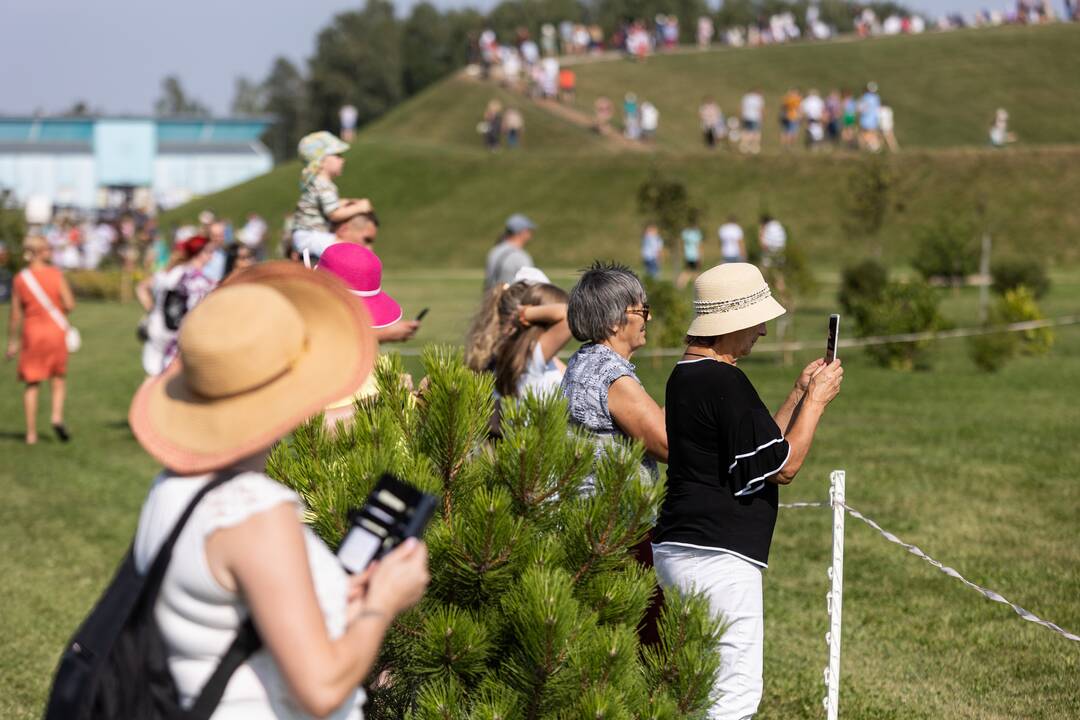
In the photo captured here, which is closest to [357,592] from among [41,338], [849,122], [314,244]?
[314,244]

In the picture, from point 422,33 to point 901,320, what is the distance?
117 meters

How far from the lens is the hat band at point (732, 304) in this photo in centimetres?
429

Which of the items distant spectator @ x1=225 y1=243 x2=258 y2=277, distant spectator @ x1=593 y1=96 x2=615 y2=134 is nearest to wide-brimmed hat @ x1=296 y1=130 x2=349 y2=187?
distant spectator @ x1=225 y1=243 x2=258 y2=277

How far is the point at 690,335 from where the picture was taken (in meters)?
4.34

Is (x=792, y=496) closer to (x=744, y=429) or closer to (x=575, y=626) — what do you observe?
(x=744, y=429)

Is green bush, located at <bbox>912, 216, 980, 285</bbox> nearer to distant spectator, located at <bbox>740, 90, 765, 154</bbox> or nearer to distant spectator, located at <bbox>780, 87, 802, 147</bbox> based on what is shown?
distant spectator, located at <bbox>740, 90, 765, 154</bbox>

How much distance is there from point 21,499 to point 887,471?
7.44m

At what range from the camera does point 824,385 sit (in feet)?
13.7

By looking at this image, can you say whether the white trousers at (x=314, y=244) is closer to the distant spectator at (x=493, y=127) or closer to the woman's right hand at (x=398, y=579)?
the woman's right hand at (x=398, y=579)

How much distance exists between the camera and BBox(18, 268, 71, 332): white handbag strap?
1341 centimetres

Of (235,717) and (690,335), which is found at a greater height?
(690,335)

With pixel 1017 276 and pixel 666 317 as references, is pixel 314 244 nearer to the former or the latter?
pixel 666 317

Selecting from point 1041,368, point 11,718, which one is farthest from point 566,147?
point 11,718

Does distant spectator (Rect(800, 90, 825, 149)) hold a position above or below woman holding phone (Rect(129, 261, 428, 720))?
below
